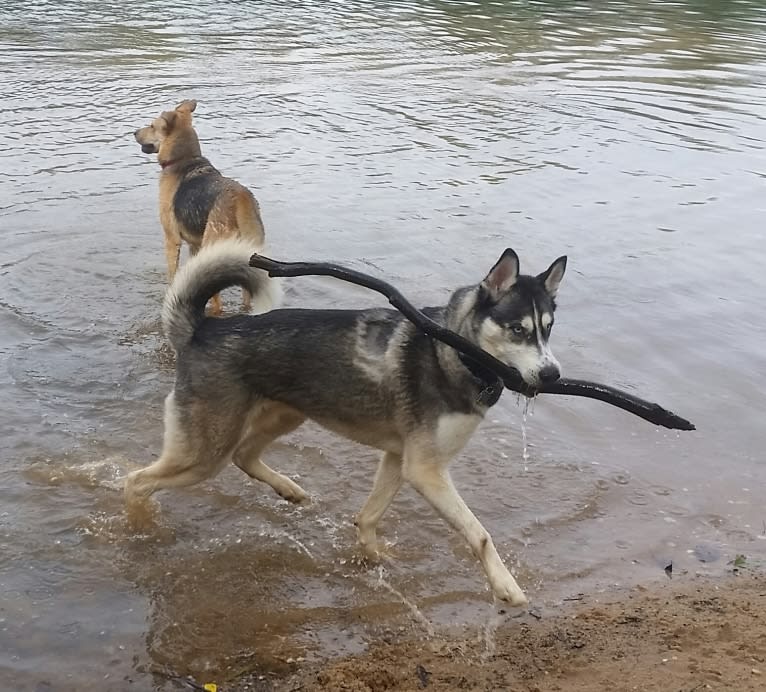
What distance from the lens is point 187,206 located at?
8.35 m

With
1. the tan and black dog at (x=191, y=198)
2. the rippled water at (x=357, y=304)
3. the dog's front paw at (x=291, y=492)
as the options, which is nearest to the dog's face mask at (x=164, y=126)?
the tan and black dog at (x=191, y=198)

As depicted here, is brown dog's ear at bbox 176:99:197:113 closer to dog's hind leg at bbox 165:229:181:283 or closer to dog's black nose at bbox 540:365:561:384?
dog's hind leg at bbox 165:229:181:283

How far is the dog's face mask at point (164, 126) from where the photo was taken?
916 centimetres

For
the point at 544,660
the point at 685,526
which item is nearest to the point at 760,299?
the point at 685,526

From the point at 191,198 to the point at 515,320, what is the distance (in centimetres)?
482

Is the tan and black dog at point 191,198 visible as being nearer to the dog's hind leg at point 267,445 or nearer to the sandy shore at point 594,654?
the dog's hind leg at point 267,445

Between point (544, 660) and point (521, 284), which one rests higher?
point (521, 284)

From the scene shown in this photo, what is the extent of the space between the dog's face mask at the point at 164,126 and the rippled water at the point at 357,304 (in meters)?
1.00

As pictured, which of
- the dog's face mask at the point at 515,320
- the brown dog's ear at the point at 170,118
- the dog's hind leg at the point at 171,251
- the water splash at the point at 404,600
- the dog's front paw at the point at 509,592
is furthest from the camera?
the brown dog's ear at the point at 170,118

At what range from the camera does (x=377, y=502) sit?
4.98 meters

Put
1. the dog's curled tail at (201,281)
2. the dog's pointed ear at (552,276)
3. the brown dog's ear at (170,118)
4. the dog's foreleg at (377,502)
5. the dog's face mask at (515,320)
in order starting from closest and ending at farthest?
the dog's face mask at (515,320) → the dog's pointed ear at (552,276) → the dog's curled tail at (201,281) → the dog's foreleg at (377,502) → the brown dog's ear at (170,118)

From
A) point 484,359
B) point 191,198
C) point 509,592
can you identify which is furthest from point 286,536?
point 191,198

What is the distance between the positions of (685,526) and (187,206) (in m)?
5.26

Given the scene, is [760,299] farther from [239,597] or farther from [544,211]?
[239,597]
